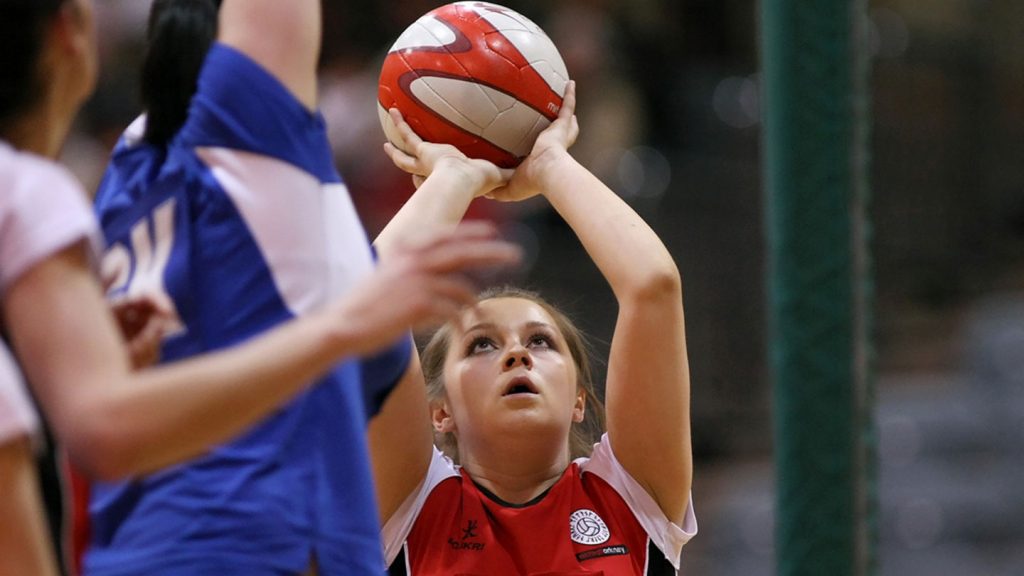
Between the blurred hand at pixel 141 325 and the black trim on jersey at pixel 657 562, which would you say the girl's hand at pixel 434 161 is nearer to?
the black trim on jersey at pixel 657 562

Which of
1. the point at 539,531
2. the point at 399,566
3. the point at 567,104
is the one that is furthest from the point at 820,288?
the point at 399,566

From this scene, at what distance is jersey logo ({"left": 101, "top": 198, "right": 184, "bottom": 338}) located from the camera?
6.53 feet

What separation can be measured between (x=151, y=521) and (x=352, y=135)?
19.0ft

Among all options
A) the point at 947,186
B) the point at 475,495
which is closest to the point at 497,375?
the point at 475,495

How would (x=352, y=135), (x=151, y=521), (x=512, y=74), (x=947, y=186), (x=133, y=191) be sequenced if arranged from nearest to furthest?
(x=151, y=521) → (x=133, y=191) → (x=512, y=74) → (x=352, y=135) → (x=947, y=186)

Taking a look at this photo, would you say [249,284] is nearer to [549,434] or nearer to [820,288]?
[549,434]

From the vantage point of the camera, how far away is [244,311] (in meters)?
1.98

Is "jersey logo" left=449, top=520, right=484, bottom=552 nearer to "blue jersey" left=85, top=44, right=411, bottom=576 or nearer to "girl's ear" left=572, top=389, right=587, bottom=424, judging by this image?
"girl's ear" left=572, top=389, right=587, bottom=424

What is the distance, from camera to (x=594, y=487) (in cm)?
310

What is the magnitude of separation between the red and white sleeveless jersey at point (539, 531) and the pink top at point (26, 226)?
4.85 feet

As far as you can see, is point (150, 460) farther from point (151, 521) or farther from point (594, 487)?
point (594, 487)

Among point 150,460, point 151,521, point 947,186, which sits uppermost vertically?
point 150,460

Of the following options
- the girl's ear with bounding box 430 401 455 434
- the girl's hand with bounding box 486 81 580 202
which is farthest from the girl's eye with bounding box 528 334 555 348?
the girl's hand with bounding box 486 81 580 202

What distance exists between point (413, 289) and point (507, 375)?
138cm
